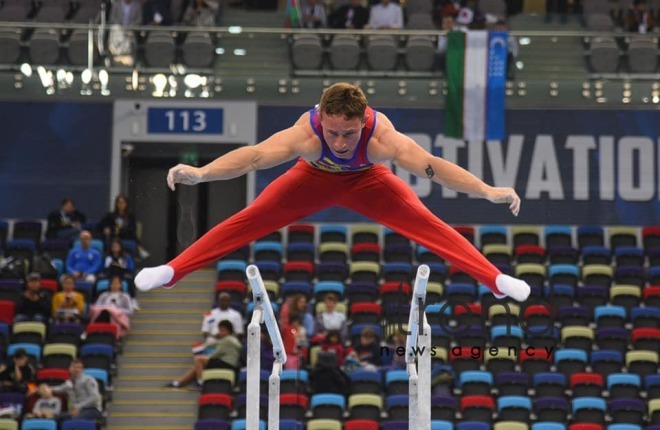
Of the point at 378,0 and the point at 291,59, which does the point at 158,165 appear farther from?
the point at 378,0

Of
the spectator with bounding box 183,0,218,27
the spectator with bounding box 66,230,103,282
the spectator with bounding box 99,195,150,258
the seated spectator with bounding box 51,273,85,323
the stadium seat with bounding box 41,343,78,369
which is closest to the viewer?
the stadium seat with bounding box 41,343,78,369

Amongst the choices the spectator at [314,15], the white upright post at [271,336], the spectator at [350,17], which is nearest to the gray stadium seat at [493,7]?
the spectator at [350,17]

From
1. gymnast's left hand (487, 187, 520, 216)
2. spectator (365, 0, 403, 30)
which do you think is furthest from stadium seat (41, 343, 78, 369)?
gymnast's left hand (487, 187, 520, 216)

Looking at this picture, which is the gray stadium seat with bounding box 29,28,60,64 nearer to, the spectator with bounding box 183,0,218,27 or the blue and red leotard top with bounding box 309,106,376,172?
the spectator with bounding box 183,0,218,27

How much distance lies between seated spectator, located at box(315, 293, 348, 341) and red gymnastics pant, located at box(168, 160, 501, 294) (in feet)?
23.9

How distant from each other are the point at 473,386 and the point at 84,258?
5.43m

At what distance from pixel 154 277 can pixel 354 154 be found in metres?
1.38

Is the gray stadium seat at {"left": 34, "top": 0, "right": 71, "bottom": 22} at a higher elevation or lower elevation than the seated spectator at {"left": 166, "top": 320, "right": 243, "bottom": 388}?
higher

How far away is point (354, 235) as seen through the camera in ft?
57.4

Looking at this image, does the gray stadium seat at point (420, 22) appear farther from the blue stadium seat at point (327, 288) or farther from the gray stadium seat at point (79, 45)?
the gray stadium seat at point (79, 45)

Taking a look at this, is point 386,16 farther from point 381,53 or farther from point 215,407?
point 215,407

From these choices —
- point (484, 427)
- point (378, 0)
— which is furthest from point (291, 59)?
point (484, 427)

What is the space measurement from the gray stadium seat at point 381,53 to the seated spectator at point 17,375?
6447 millimetres

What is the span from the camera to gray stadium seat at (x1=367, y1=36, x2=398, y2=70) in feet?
57.0
